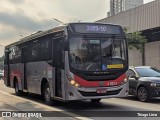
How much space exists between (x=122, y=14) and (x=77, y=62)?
4327 cm

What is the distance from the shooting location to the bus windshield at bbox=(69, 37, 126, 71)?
42.3ft

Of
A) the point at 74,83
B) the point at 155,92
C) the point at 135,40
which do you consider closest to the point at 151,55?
the point at 135,40

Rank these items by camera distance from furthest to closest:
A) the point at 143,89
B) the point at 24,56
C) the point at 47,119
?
the point at 24,56
the point at 143,89
the point at 47,119

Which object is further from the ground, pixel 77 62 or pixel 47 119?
pixel 77 62

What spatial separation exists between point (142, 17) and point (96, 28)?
36.7m

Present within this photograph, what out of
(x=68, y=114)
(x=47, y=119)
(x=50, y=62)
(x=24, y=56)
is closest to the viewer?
(x=47, y=119)

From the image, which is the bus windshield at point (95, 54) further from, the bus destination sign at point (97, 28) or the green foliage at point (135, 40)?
the green foliage at point (135, 40)

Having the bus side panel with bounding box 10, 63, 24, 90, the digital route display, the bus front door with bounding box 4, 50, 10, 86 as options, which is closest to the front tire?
the digital route display

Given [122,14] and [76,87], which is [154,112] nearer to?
[76,87]

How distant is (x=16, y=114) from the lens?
1230 centimetres

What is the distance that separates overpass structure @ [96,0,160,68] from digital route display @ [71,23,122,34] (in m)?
32.5

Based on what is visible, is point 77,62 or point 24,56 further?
point 24,56

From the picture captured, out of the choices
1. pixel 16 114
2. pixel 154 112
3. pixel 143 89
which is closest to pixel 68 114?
pixel 16 114

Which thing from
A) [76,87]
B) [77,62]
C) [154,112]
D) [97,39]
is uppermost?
[97,39]
